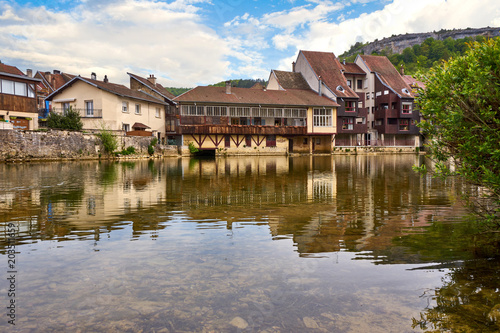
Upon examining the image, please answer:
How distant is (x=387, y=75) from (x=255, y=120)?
1025 inches

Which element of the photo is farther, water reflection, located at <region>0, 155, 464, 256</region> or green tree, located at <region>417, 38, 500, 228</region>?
water reflection, located at <region>0, 155, 464, 256</region>

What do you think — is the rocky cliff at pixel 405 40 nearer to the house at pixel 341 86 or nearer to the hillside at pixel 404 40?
the hillside at pixel 404 40

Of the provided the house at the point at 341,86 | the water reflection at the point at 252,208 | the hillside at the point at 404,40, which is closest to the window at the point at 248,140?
the house at the point at 341,86

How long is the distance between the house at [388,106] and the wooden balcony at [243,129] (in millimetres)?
15010

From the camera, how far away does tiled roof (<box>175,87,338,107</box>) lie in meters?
49.4

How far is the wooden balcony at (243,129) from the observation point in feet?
160

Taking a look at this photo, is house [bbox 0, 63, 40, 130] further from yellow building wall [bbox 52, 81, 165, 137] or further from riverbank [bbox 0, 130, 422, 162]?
yellow building wall [bbox 52, 81, 165, 137]

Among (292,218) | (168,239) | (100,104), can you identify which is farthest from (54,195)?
(100,104)

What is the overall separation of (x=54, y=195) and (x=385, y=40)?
18637 centimetres

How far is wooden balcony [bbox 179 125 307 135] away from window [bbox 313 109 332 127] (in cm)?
217

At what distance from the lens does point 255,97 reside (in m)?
52.5

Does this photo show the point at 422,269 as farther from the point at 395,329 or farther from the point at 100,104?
the point at 100,104

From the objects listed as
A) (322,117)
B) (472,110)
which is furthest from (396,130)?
(472,110)

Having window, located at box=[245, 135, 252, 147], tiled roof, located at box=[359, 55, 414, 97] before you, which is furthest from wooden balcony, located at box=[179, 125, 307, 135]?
tiled roof, located at box=[359, 55, 414, 97]
